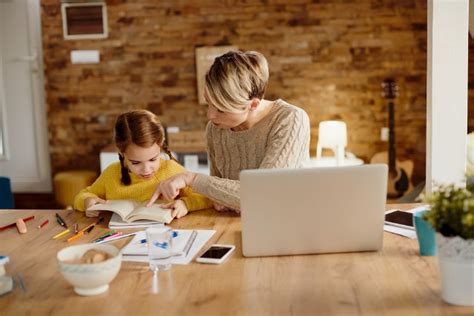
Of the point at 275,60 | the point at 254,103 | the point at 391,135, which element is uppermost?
the point at 275,60

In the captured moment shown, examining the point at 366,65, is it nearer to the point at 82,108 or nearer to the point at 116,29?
the point at 116,29

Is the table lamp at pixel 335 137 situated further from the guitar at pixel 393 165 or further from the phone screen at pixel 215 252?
the phone screen at pixel 215 252

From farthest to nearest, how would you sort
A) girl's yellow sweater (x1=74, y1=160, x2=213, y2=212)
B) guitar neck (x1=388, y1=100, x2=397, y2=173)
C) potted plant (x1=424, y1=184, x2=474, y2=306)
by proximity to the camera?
guitar neck (x1=388, y1=100, x2=397, y2=173)
girl's yellow sweater (x1=74, y1=160, x2=213, y2=212)
potted plant (x1=424, y1=184, x2=474, y2=306)

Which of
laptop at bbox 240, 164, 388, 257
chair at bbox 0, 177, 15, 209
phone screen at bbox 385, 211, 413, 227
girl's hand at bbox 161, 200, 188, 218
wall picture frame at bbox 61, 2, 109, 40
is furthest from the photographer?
wall picture frame at bbox 61, 2, 109, 40

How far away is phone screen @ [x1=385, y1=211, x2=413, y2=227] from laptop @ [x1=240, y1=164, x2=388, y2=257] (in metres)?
0.27

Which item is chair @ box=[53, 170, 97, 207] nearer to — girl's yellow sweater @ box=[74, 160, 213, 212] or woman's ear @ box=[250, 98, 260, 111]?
girl's yellow sweater @ box=[74, 160, 213, 212]

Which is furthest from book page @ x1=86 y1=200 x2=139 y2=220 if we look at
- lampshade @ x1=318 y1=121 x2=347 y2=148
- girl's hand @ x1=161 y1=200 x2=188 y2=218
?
lampshade @ x1=318 y1=121 x2=347 y2=148

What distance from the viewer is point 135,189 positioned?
6.80 ft

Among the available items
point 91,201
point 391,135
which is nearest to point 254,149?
point 91,201

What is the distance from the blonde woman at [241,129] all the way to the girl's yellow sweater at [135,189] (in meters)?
0.08

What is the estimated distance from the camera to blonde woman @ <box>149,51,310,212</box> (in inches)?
72.1

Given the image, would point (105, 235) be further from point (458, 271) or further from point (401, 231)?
point (458, 271)

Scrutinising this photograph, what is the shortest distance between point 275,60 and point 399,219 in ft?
11.0

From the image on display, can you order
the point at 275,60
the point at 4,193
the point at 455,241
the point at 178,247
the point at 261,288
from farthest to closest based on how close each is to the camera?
the point at 275,60
the point at 4,193
the point at 178,247
the point at 261,288
the point at 455,241
